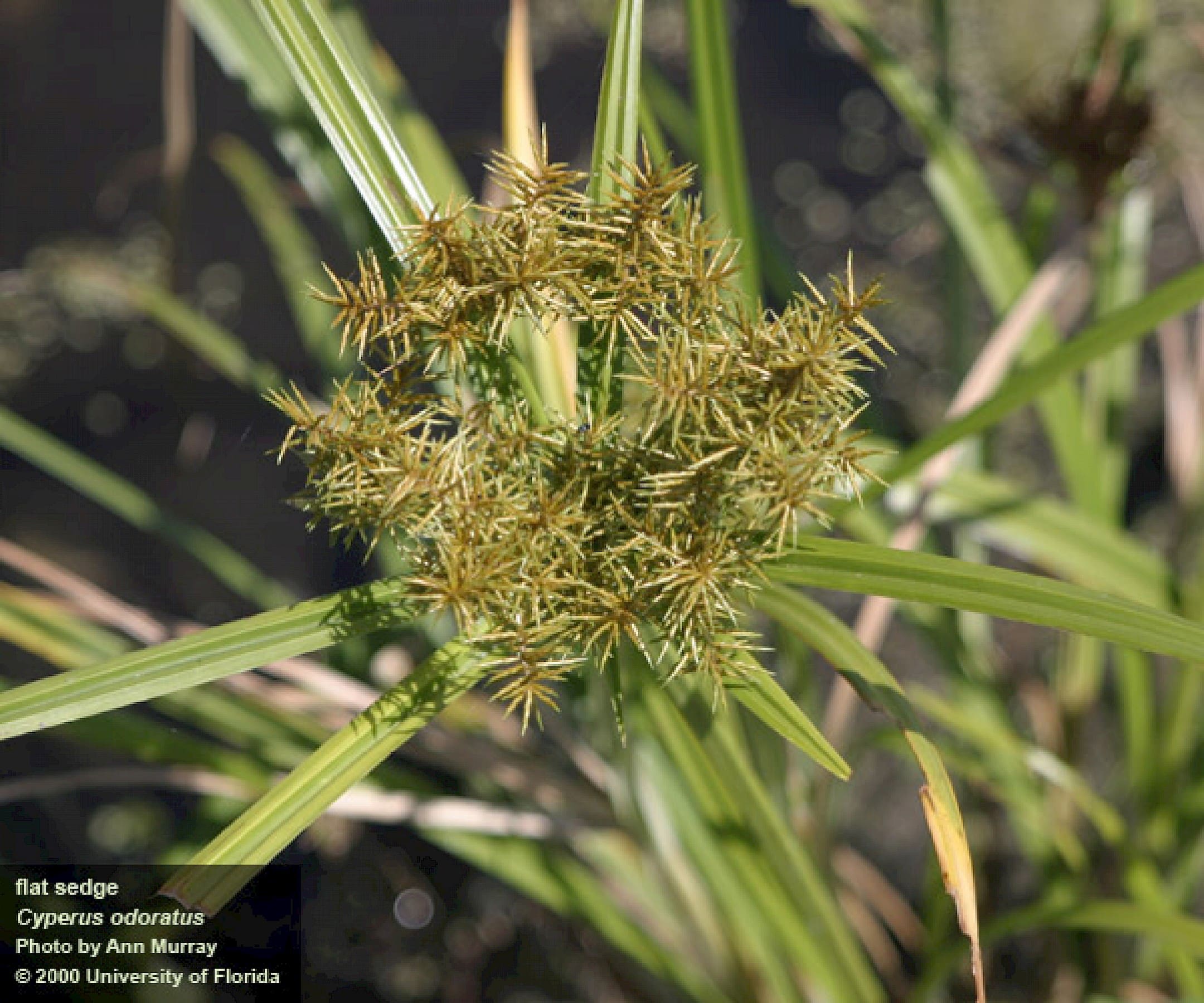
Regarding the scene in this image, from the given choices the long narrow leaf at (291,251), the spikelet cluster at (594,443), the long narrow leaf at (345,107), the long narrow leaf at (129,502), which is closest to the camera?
the spikelet cluster at (594,443)

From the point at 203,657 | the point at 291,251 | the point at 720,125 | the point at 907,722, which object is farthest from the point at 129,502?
the point at 907,722

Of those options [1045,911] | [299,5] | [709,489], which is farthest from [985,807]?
[299,5]

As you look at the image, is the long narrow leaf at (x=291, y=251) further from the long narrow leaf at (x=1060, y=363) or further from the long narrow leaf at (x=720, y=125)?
the long narrow leaf at (x=1060, y=363)

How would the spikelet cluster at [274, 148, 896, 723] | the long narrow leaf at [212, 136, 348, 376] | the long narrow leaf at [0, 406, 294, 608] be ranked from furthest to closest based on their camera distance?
1. the long narrow leaf at [212, 136, 348, 376]
2. the long narrow leaf at [0, 406, 294, 608]
3. the spikelet cluster at [274, 148, 896, 723]

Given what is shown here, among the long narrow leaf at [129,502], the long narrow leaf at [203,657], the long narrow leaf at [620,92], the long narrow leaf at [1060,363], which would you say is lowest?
the long narrow leaf at [203,657]

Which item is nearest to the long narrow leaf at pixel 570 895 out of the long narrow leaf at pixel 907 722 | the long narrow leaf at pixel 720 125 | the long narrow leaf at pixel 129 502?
the long narrow leaf at pixel 129 502

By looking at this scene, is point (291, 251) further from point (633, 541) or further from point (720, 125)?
point (633, 541)

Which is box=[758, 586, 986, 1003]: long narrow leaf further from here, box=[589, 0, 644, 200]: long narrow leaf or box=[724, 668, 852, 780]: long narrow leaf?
box=[589, 0, 644, 200]: long narrow leaf

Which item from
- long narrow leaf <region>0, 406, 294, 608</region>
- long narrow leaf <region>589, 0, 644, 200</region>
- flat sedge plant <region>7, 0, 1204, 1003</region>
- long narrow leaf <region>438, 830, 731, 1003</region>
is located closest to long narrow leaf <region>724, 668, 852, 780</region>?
flat sedge plant <region>7, 0, 1204, 1003</region>

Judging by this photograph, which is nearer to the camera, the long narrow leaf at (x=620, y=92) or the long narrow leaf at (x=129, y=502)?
the long narrow leaf at (x=620, y=92)
